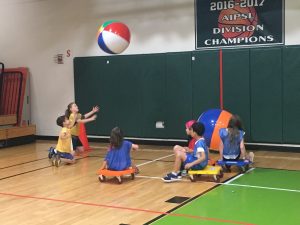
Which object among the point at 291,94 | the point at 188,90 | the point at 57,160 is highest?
the point at 188,90

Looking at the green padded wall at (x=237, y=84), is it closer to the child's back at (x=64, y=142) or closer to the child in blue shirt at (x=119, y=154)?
the child's back at (x=64, y=142)

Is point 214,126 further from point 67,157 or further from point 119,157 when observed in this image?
point 67,157

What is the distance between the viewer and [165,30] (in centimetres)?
1004

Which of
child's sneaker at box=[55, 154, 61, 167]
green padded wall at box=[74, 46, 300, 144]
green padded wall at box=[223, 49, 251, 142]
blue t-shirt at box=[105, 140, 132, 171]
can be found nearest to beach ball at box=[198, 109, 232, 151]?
green padded wall at box=[223, 49, 251, 142]

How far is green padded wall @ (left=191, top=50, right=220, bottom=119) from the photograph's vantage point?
9484mm

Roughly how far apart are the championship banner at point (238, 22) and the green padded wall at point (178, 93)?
511mm

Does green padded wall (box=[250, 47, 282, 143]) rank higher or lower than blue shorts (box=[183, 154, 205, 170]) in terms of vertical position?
higher

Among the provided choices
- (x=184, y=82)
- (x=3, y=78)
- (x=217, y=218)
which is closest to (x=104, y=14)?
(x=184, y=82)

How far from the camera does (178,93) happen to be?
9906 millimetres

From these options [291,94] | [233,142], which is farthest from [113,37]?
[291,94]

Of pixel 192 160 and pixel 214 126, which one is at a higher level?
pixel 214 126

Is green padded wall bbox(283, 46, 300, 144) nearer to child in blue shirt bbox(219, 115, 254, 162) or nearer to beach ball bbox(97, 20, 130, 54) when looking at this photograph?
child in blue shirt bbox(219, 115, 254, 162)

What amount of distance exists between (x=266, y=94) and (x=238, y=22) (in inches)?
61.7

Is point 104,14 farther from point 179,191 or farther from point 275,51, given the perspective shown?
point 179,191
